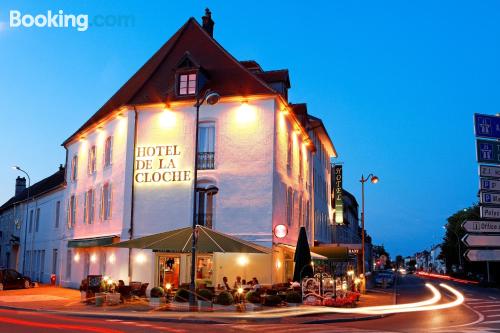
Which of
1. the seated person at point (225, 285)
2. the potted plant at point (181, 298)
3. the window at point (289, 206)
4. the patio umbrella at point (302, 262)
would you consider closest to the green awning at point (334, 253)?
the window at point (289, 206)

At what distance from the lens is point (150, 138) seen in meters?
28.4

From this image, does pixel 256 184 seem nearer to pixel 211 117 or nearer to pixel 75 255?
pixel 211 117

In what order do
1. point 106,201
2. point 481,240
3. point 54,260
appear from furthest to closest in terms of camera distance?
1. point 54,260
2. point 106,201
3. point 481,240

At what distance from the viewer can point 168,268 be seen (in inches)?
1053

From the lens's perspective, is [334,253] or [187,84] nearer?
[187,84]

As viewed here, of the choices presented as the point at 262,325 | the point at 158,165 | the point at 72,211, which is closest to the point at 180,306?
the point at 262,325

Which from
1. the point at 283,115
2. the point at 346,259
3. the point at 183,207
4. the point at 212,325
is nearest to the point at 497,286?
the point at 346,259

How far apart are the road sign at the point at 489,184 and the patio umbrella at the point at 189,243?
13.1 m

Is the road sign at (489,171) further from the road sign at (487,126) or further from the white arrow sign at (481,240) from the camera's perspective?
the white arrow sign at (481,240)

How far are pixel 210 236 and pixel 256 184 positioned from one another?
18.3ft

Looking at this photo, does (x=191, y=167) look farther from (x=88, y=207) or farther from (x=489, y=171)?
(x=489, y=171)

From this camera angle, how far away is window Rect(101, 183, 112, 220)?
29891mm

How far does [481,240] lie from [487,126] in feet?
5.71

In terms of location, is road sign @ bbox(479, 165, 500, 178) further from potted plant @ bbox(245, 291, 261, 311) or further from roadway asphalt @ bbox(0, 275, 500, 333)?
potted plant @ bbox(245, 291, 261, 311)
